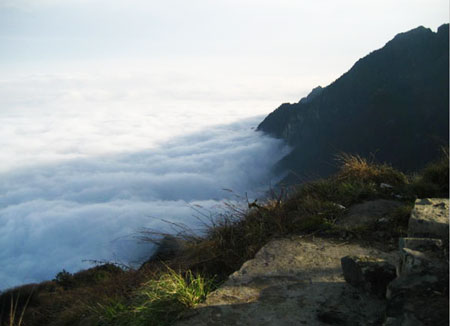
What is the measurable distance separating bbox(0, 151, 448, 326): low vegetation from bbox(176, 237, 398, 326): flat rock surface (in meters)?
0.30

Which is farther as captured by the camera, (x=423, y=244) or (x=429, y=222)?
(x=429, y=222)

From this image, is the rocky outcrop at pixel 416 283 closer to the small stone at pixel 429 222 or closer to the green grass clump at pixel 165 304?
the small stone at pixel 429 222

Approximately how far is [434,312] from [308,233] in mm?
2927

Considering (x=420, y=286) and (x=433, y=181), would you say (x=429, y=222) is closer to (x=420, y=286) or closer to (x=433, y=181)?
(x=420, y=286)

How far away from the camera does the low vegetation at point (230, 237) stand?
3496 millimetres

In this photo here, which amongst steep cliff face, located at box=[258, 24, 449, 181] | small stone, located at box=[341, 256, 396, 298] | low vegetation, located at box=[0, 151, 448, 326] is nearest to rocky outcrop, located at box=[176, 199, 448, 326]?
small stone, located at box=[341, 256, 396, 298]

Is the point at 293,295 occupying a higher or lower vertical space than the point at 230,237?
lower

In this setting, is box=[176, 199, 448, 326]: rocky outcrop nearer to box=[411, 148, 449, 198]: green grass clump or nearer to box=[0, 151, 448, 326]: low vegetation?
box=[0, 151, 448, 326]: low vegetation

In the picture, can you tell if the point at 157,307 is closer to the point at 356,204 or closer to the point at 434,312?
the point at 434,312

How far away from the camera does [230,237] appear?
5.01 metres

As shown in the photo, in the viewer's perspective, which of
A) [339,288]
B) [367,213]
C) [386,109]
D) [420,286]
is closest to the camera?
[420,286]

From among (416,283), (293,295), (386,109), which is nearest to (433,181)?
(293,295)

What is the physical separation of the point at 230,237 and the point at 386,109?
107658mm

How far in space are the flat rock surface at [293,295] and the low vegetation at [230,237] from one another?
298 millimetres
